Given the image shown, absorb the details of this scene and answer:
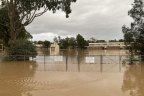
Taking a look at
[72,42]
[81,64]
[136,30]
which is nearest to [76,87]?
[81,64]

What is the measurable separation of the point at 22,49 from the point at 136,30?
13.8 meters

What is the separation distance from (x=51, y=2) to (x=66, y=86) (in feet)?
79.4

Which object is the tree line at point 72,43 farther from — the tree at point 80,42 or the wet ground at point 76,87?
the wet ground at point 76,87

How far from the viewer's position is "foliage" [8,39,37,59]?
3903 centimetres

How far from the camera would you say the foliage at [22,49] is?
128ft

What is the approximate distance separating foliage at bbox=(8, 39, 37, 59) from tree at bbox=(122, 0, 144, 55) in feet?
38.0

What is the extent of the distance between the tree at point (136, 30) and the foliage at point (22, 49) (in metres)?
11.6

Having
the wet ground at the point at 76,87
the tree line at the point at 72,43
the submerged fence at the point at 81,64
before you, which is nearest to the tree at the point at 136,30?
the submerged fence at the point at 81,64

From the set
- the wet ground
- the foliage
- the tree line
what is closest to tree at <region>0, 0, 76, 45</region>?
the foliage

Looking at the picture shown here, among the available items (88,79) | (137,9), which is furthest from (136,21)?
(88,79)

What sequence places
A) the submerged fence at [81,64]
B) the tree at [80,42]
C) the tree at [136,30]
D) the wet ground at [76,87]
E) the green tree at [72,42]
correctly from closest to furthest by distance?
the wet ground at [76,87], the submerged fence at [81,64], the tree at [136,30], the tree at [80,42], the green tree at [72,42]

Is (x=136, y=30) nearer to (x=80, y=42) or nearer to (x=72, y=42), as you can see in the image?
(x=80, y=42)

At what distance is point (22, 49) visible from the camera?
3906 cm

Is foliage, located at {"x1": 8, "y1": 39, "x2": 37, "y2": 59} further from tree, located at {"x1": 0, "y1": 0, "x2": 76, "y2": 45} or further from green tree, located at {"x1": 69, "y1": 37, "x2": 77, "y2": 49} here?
green tree, located at {"x1": 69, "y1": 37, "x2": 77, "y2": 49}
